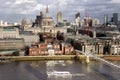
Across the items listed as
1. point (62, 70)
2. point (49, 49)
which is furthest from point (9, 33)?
point (62, 70)

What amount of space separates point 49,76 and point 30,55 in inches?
323

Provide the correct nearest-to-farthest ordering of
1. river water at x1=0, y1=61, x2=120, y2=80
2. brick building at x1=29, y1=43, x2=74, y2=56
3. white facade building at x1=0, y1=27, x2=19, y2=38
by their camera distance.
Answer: river water at x1=0, y1=61, x2=120, y2=80
brick building at x1=29, y1=43, x2=74, y2=56
white facade building at x1=0, y1=27, x2=19, y2=38

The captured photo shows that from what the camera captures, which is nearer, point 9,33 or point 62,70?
point 62,70

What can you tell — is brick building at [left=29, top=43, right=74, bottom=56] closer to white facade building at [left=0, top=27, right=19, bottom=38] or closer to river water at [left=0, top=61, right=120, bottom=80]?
river water at [left=0, top=61, right=120, bottom=80]

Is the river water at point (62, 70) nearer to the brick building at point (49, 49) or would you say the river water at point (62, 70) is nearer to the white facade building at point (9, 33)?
the brick building at point (49, 49)

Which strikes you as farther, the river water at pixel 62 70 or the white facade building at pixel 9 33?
the white facade building at pixel 9 33

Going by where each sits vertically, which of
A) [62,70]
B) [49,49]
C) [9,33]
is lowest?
[62,70]

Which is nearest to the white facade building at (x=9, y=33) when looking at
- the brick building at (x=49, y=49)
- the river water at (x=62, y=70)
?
the brick building at (x=49, y=49)

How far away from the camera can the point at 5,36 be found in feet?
96.4

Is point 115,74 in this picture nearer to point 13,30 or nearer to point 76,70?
point 76,70

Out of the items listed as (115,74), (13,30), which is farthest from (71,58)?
(13,30)

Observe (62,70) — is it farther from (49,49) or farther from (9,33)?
(9,33)

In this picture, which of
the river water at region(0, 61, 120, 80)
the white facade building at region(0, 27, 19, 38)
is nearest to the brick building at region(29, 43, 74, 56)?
the river water at region(0, 61, 120, 80)

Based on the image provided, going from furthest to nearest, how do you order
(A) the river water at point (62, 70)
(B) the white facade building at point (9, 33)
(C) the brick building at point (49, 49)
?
1. (B) the white facade building at point (9, 33)
2. (C) the brick building at point (49, 49)
3. (A) the river water at point (62, 70)
